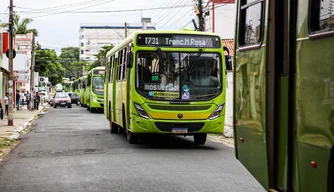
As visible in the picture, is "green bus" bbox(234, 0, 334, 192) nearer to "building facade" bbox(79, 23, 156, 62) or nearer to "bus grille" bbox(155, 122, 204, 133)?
"bus grille" bbox(155, 122, 204, 133)

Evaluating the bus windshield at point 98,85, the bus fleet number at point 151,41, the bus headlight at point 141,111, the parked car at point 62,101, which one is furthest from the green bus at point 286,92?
the parked car at point 62,101

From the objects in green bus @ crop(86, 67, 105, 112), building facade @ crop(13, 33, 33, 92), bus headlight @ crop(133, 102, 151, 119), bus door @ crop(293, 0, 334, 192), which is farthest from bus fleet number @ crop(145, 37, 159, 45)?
building facade @ crop(13, 33, 33, 92)

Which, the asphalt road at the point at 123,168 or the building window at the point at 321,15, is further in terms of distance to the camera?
the asphalt road at the point at 123,168

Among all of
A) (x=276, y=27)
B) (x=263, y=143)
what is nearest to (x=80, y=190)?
(x=263, y=143)

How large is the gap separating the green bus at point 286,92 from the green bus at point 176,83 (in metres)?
7.37

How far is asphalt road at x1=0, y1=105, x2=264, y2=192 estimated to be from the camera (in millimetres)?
9675

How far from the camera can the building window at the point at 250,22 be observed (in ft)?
22.2

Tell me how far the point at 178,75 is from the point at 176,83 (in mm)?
220

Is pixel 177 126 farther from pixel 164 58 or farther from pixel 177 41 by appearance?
pixel 177 41

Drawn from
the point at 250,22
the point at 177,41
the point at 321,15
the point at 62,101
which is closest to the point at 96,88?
the point at 62,101

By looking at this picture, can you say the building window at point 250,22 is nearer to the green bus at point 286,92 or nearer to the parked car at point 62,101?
the green bus at point 286,92

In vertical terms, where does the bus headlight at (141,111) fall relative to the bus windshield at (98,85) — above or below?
below

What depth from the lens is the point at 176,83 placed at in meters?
15.2

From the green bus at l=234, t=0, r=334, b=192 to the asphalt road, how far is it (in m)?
2.41
